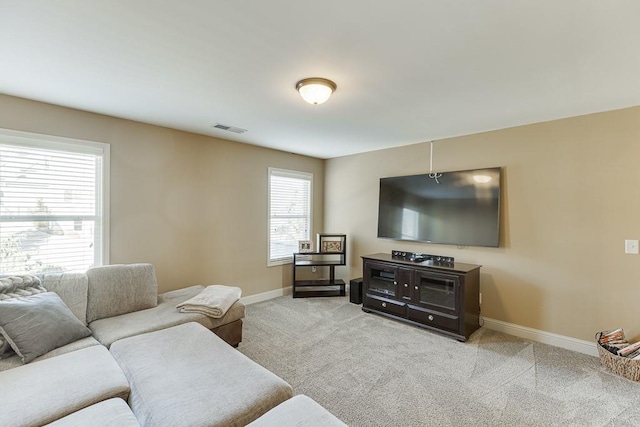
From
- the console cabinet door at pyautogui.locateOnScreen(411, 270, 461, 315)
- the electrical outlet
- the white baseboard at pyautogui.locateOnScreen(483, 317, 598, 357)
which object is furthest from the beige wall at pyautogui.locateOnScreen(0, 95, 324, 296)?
the electrical outlet

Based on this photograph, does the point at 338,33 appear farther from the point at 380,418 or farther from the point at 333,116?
the point at 380,418

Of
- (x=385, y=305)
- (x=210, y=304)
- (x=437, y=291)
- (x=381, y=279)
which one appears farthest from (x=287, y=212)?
(x=437, y=291)

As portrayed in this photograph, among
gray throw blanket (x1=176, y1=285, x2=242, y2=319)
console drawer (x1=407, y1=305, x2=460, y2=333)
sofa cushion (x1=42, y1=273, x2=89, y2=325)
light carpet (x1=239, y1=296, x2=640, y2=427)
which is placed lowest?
light carpet (x1=239, y1=296, x2=640, y2=427)

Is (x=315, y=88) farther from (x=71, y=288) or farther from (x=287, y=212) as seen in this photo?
(x=287, y=212)

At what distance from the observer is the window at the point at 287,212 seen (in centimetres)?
481

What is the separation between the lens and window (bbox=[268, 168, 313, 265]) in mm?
4809

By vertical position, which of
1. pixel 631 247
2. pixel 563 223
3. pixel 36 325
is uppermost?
pixel 563 223

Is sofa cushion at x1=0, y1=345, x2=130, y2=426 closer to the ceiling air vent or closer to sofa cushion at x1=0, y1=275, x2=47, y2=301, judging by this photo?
sofa cushion at x1=0, y1=275, x2=47, y2=301

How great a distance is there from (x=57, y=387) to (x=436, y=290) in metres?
3.34

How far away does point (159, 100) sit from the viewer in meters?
2.71

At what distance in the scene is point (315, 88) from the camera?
2.25 m

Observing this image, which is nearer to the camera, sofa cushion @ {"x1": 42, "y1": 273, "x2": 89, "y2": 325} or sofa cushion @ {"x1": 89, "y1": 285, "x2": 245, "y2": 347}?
sofa cushion @ {"x1": 89, "y1": 285, "x2": 245, "y2": 347}

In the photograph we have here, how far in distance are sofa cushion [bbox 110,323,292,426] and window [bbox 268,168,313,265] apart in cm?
271

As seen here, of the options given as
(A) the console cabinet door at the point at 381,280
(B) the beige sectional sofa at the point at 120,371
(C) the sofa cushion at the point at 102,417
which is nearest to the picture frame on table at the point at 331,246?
(A) the console cabinet door at the point at 381,280
